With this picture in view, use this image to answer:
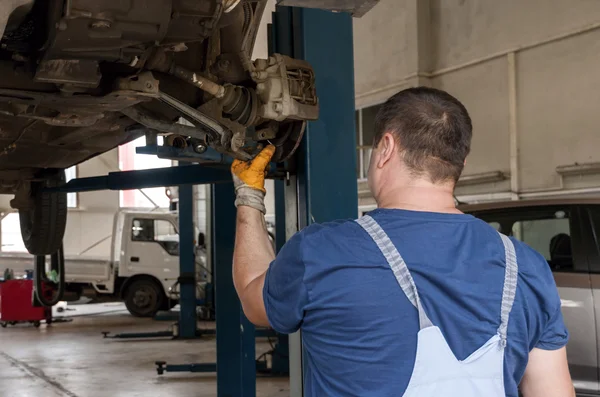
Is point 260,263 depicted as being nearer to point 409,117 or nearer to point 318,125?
point 409,117

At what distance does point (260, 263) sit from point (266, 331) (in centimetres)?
537

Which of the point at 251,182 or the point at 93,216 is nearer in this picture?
the point at 251,182

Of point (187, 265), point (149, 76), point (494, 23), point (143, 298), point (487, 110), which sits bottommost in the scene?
point (143, 298)

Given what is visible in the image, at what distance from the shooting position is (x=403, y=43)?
906 cm

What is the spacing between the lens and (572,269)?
3.76 metres

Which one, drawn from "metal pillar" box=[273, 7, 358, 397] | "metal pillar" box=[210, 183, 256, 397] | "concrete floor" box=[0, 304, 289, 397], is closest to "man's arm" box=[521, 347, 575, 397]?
"metal pillar" box=[273, 7, 358, 397]

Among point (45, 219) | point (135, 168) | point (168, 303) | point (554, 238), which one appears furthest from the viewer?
point (135, 168)

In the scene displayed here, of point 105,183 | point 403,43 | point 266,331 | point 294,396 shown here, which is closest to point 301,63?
point 294,396

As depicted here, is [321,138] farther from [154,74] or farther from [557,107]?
[557,107]

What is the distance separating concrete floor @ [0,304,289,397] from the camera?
202 inches

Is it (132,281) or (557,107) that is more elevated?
(557,107)

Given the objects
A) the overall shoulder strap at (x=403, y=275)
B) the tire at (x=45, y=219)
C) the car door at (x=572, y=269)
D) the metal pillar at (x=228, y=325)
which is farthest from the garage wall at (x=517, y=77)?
the overall shoulder strap at (x=403, y=275)

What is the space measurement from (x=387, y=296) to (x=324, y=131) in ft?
4.84

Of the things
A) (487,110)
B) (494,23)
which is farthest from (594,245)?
(494,23)
